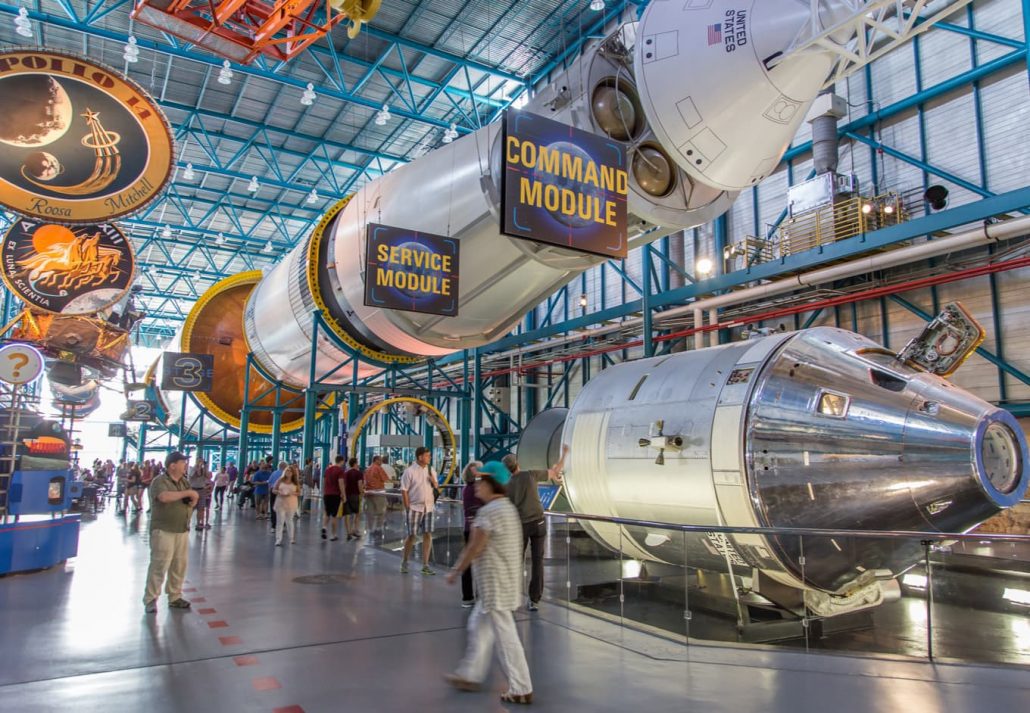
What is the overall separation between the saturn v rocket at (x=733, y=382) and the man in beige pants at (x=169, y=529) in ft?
13.2

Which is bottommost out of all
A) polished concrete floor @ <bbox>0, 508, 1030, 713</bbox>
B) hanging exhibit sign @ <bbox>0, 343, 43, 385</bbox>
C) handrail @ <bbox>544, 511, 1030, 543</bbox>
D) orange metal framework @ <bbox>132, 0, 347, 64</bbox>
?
polished concrete floor @ <bbox>0, 508, 1030, 713</bbox>

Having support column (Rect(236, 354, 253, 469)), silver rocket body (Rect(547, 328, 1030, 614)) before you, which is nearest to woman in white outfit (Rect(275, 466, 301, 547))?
silver rocket body (Rect(547, 328, 1030, 614))

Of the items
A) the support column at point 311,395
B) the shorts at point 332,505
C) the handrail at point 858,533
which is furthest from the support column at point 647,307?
the handrail at point 858,533

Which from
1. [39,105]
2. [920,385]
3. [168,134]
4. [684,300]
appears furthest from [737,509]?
[684,300]

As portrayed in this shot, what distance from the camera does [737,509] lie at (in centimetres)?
591

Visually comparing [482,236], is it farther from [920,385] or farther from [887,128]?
[887,128]

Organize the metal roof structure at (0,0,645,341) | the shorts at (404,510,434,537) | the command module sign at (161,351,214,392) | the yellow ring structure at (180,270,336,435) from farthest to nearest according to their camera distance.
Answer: the yellow ring structure at (180,270,336,435)
the metal roof structure at (0,0,645,341)
the command module sign at (161,351,214,392)
the shorts at (404,510,434,537)

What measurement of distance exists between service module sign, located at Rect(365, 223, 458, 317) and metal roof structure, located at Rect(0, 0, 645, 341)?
8.06m

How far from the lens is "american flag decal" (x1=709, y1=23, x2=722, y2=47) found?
666 centimetres

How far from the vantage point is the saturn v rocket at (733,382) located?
18.2 feet

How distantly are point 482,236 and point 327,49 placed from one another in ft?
49.7

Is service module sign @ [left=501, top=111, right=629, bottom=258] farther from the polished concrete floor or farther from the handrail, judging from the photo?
the polished concrete floor

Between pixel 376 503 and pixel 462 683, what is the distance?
725cm

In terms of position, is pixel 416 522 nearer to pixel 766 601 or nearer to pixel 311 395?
pixel 766 601
